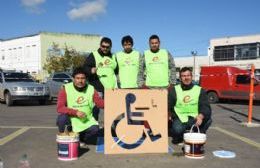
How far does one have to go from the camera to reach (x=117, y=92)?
23.4 ft

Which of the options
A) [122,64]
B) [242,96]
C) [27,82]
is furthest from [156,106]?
[242,96]

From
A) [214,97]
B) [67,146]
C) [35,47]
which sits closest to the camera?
[67,146]

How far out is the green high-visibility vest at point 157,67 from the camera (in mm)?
8328

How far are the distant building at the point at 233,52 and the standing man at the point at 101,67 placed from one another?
61.5 metres

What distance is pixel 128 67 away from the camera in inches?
324

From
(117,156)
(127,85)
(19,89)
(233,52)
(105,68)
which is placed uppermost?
(233,52)

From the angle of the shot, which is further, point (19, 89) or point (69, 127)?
point (19, 89)

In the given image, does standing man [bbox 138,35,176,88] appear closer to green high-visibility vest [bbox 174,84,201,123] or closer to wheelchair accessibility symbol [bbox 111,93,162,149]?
green high-visibility vest [bbox 174,84,201,123]

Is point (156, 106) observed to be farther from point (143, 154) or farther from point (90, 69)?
point (90, 69)

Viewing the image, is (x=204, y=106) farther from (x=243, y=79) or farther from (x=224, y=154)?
(x=243, y=79)

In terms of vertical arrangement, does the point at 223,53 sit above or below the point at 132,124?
above

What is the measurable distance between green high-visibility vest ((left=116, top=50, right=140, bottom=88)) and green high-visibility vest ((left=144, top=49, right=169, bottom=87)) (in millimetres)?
270

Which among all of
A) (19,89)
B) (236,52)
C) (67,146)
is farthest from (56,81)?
(236,52)

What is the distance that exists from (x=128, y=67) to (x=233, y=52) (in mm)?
66750
